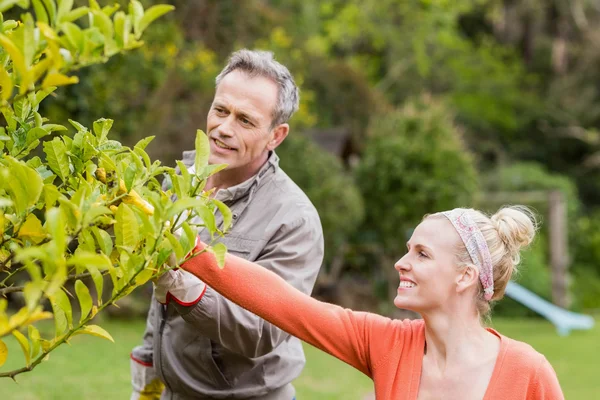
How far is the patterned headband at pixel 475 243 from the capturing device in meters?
2.47

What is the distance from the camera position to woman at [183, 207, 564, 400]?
7.72 feet

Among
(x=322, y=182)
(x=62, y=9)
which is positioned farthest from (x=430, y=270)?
(x=322, y=182)

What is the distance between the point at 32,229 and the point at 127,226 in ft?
0.67

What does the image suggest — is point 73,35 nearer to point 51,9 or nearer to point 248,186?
point 51,9

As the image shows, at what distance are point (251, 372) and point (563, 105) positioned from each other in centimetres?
2340

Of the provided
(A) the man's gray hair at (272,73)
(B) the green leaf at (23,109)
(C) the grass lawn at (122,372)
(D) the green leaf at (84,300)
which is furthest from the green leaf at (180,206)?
(C) the grass lawn at (122,372)

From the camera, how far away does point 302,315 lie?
233cm

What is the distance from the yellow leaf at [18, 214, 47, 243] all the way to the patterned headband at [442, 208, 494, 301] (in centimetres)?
121

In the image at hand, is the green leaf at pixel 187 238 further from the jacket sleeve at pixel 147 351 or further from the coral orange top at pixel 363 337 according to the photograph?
the jacket sleeve at pixel 147 351

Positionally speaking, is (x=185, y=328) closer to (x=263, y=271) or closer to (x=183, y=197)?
(x=263, y=271)

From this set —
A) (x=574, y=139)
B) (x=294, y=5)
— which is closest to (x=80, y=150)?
(x=294, y=5)

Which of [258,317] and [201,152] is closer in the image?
[201,152]

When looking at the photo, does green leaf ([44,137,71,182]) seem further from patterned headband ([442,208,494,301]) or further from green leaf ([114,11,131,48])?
patterned headband ([442,208,494,301])

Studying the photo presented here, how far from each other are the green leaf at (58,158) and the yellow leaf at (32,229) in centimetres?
15
